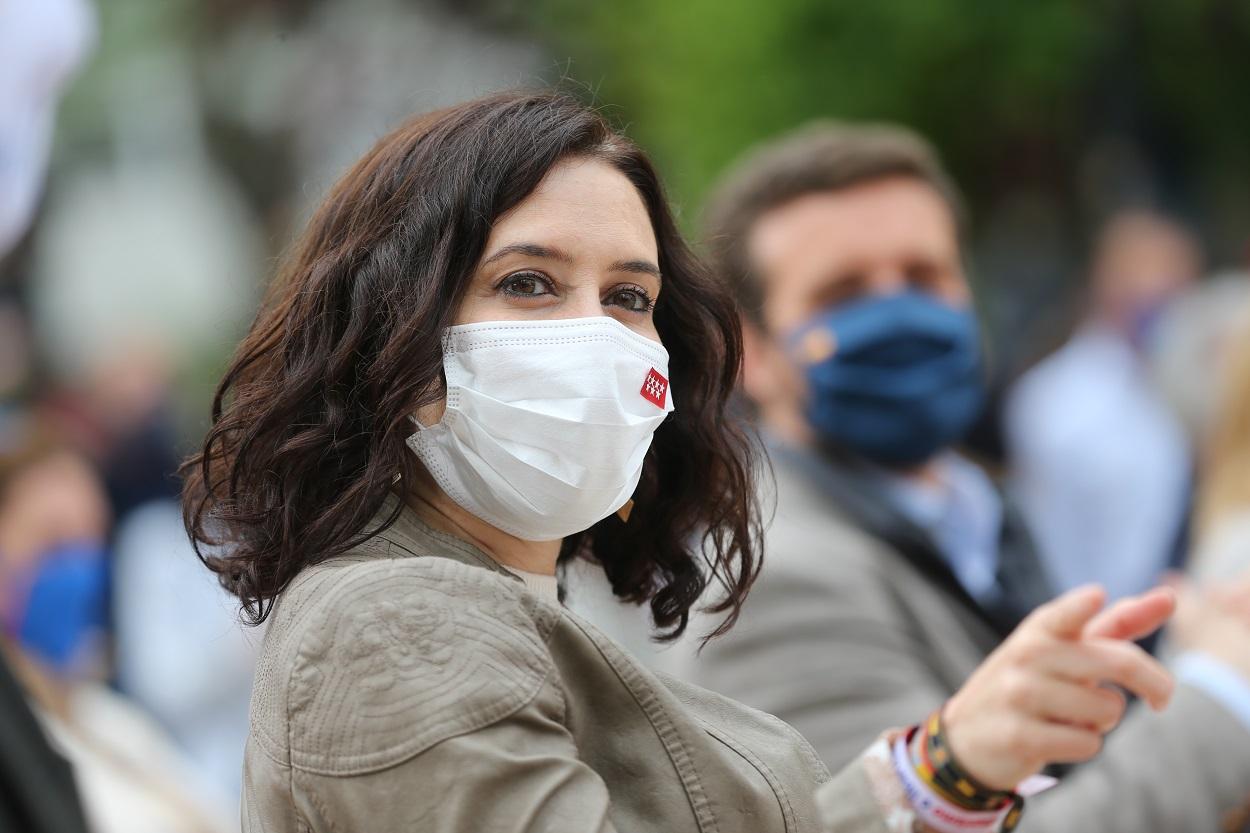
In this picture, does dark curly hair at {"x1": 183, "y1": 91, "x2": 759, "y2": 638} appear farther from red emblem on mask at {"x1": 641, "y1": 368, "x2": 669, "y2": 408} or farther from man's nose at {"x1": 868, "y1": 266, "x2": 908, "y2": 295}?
man's nose at {"x1": 868, "y1": 266, "x2": 908, "y2": 295}

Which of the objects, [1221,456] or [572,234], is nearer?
[572,234]

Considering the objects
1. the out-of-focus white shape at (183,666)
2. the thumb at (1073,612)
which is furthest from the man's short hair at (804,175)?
the out-of-focus white shape at (183,666)

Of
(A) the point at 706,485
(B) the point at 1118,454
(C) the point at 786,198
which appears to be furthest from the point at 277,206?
(A) the point at 706,485

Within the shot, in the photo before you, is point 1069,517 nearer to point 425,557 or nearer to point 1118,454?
point 1118,454

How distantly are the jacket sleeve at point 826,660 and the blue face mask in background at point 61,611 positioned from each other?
3.34m

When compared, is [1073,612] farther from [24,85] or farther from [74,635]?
[74,635]

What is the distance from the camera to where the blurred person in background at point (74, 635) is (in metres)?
4.50

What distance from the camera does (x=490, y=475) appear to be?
192cm

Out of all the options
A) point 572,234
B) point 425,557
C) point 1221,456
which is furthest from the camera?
point 1221,456

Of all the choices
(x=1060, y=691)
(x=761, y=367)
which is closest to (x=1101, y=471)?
(x=761, y=367)

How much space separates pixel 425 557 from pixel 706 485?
2.09ft

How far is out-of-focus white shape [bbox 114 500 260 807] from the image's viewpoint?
23.3ft

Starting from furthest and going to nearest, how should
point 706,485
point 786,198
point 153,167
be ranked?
point 153,167, point 786,198, point 706,485

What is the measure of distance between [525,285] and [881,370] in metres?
1.75
